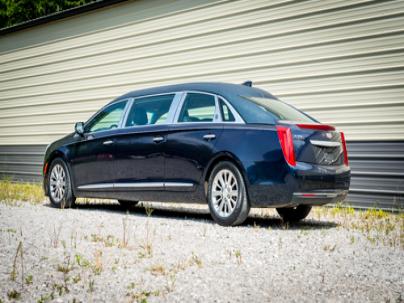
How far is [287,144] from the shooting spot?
23.6 ft

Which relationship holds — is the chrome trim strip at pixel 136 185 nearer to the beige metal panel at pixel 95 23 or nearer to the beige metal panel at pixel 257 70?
the beige metal panel at pixel 257 70

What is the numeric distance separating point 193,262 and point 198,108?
10.6 ft

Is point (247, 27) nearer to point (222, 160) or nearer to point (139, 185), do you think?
point (139, 185)

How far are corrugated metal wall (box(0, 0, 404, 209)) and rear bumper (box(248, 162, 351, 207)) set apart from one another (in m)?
2.54

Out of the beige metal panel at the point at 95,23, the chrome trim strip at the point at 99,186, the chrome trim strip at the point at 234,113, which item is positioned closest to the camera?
the chrome trim strip at the point at 234,113

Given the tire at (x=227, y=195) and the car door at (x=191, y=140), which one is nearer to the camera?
the tire at (x=227, y=195)

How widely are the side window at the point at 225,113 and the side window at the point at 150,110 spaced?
98 centimetres

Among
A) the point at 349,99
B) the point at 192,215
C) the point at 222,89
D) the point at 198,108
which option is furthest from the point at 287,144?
the point at 349,99

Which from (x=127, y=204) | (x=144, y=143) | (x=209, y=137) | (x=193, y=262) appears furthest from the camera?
(x=127, y=204)

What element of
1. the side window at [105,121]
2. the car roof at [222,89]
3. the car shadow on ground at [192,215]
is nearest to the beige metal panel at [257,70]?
the car roof at [222,89]

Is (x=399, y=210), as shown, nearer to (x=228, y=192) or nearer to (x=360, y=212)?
(x=360, y=212)

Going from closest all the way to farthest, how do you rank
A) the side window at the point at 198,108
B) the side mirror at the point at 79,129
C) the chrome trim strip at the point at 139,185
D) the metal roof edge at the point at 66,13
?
the side window at the point at 198,108
the chrome trim strip at the point at 139,185
the side mirror at the point at 79,129
the metal roof edge at the point at 66,13

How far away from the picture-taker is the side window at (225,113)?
7.91m

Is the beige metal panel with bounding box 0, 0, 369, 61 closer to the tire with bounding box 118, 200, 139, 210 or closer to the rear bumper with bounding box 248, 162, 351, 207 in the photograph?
the tire with bounding box 118, 200, 139, 210
